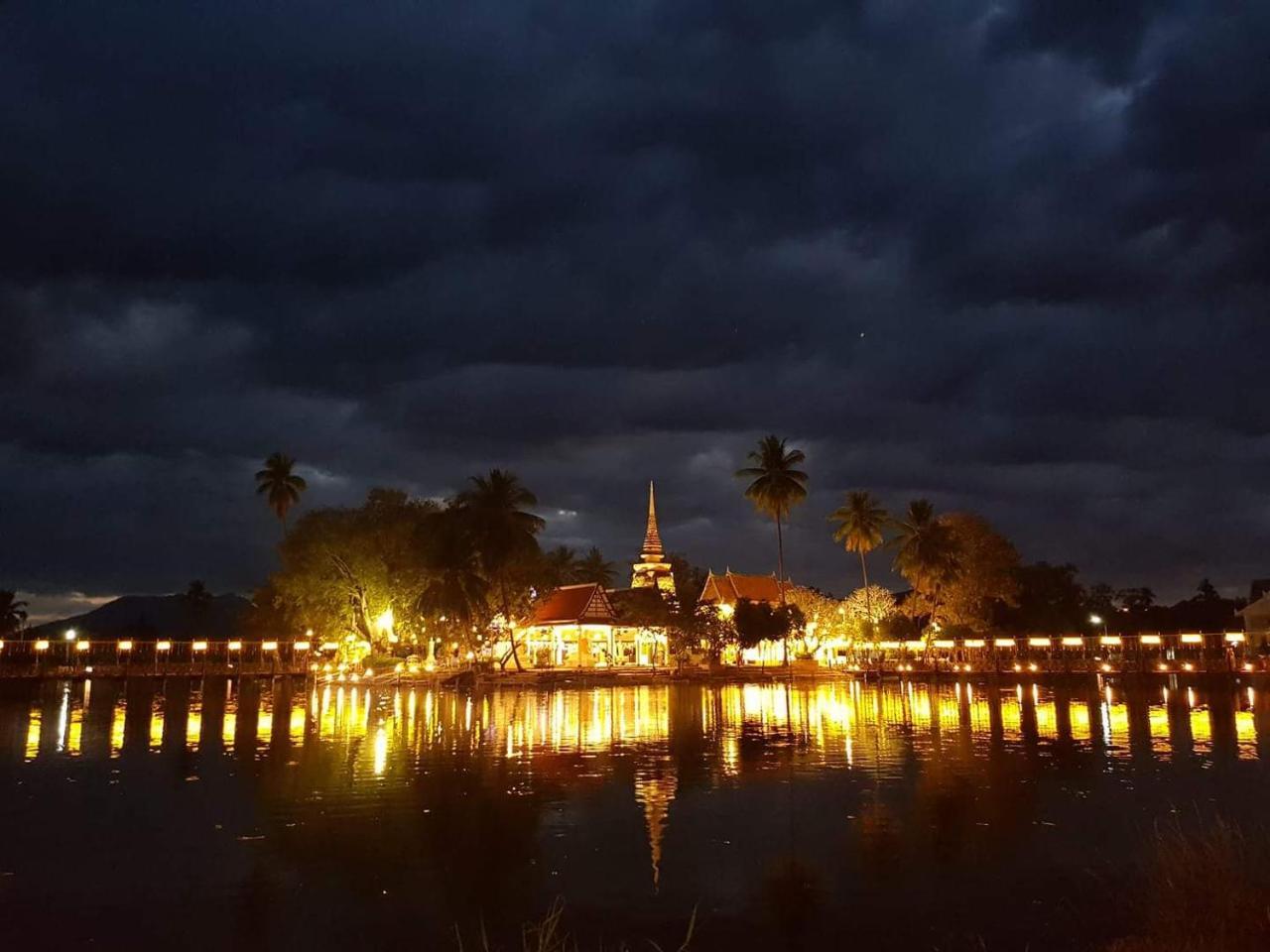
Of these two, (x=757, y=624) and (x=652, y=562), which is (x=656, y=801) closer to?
(x=757, y=624)

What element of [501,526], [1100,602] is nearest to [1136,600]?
[1100,602]

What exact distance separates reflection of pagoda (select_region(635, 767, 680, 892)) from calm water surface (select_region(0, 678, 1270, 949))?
94mm

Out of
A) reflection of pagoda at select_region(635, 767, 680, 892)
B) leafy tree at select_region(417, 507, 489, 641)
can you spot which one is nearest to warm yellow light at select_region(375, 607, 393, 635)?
leafy tree at select_region(417, 507, 489, 641)

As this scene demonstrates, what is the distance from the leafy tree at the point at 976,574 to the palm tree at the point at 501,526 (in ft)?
103

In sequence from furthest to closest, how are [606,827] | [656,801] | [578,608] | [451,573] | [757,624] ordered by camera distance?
[578,608] → [757,624] → [451,573] → [656,801] → [606,827]

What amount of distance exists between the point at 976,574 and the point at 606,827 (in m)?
63.1

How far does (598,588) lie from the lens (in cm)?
7569

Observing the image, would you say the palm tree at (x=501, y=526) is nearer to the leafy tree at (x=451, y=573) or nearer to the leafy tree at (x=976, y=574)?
the leafy tree at (x=451, y=573)

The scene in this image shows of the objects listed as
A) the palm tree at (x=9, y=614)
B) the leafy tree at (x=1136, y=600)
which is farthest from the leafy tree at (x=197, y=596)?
the leafy tree at (x=1136, y=600)

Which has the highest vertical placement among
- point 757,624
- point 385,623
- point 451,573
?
point 451,573

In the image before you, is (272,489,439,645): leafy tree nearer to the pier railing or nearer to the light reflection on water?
the pier railing

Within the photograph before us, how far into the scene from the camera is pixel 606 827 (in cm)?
1527

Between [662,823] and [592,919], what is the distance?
489 centimetres

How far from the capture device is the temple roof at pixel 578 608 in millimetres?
73688
